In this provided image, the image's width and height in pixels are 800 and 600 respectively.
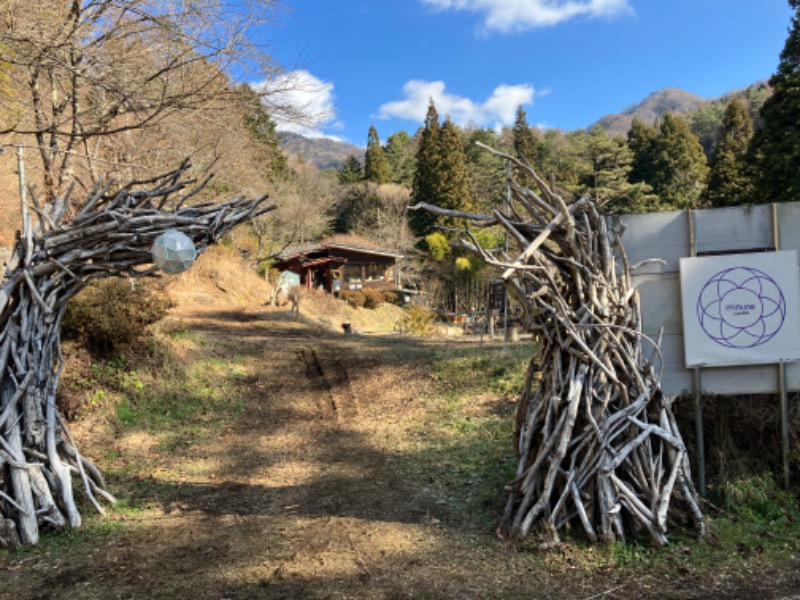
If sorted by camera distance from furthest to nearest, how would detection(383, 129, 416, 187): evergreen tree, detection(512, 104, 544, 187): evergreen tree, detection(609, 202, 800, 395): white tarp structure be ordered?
detection(383, 129, 416, 187): evergreen tree → detection(512, 104, 544, 187): evergreen tree → detection(609, 202, 800, 395): white tarp structure

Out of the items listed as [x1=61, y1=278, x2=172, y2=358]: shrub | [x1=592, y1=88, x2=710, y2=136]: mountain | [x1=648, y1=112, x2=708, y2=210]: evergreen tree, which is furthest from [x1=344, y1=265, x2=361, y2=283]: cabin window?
[x1=592, y1=88, x2=710, y2=136]: mountain

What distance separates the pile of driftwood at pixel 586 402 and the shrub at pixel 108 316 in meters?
6.47

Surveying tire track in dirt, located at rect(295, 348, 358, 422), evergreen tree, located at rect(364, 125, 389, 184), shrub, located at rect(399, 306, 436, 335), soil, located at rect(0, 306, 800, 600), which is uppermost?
evergreen tree, located at rect(364, 125, 389, 184)

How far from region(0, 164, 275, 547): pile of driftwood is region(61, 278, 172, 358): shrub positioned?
3530 millimetres

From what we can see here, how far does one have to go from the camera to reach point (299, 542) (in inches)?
173

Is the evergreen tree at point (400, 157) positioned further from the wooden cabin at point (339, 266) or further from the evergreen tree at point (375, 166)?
the wooden cabin at point (339, 266)

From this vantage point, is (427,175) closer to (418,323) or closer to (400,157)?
(400,157)

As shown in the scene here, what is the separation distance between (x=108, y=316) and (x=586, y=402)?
771 cm

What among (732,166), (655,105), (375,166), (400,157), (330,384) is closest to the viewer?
(330,384)

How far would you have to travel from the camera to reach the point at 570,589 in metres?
3.61

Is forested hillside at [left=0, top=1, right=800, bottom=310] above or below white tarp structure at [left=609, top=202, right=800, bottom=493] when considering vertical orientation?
above

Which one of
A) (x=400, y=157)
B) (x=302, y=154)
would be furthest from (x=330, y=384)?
(x=400, y=157)

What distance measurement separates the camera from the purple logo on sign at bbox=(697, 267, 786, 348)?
485 centimetres

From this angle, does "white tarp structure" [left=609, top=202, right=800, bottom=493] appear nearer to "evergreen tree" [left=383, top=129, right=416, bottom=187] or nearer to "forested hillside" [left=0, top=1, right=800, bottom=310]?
"forested hillside" [left=0, top=1, right=800, bottom=310]
